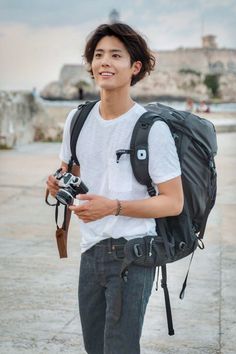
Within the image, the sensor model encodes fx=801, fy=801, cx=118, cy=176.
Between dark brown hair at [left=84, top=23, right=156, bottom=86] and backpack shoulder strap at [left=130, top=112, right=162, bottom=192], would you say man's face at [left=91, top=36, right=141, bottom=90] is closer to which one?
dark brown hair at [left=84, top=23, right=156, bottom=86]

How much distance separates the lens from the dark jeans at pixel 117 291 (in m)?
2.85

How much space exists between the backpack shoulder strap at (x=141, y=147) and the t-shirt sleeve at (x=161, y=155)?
17 millimetres

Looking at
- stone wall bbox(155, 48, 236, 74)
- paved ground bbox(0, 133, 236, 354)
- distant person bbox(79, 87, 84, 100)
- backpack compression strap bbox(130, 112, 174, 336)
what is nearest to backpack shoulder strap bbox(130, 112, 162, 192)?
backpack compression strap bbox(130, 112, 174, 336)

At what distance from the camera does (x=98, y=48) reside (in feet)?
9.68

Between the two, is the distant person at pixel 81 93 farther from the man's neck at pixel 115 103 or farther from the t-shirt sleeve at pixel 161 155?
the t-shirt sleeve at pixel 161 155

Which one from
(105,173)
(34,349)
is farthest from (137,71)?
(34,349)

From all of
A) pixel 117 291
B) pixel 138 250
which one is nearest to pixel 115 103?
pixel 138 250

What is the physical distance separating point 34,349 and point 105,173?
1.66 m

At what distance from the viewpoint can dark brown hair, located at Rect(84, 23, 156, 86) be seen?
290 centimetres

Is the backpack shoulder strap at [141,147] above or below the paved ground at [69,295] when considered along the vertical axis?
above

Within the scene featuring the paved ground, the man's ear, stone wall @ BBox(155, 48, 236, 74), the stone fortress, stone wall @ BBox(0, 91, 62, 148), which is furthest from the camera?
stone wall @ BBox(155, 48, 236, 74)

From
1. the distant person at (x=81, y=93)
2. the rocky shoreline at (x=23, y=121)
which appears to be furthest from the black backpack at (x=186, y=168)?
the distant person at (x=81, y=93)

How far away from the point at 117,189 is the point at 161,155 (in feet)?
0.67

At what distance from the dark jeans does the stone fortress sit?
429 feet
